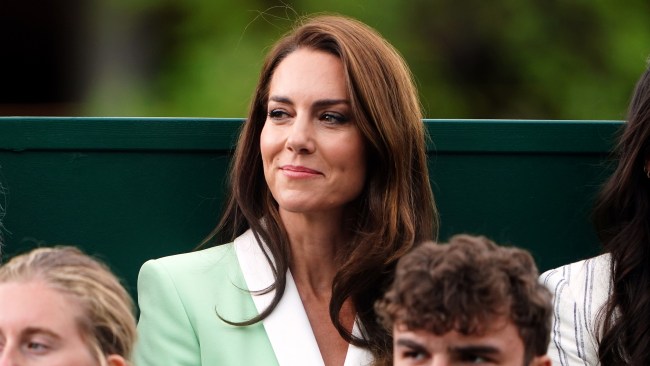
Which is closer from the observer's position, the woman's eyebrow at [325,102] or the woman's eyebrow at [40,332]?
the woman's eyebrow at [40,332]

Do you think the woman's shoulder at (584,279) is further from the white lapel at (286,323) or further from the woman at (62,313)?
the woman at (62,313)

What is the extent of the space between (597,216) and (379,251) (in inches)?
25.6

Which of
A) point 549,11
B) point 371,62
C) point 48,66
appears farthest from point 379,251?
point 48,66

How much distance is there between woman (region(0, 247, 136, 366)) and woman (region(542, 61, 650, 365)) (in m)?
1.18

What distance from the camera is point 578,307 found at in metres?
3.86

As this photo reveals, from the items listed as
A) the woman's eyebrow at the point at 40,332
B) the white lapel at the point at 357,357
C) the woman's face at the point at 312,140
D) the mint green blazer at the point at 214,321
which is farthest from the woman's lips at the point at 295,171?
the woman's eyebrow at the point at 40,332

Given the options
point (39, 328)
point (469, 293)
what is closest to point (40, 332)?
point (39, 328)

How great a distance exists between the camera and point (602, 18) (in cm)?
620

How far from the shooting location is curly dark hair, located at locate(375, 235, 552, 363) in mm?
2951

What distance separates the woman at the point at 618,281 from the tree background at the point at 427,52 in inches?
82.6

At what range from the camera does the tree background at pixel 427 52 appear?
5.89 m

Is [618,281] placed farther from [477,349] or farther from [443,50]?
[443,50]

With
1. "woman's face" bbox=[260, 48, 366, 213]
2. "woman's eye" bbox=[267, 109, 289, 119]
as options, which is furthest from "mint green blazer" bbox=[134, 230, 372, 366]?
"woman's eye" bbox=[267, 109, 289, 119]

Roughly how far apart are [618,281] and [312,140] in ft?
2.70
